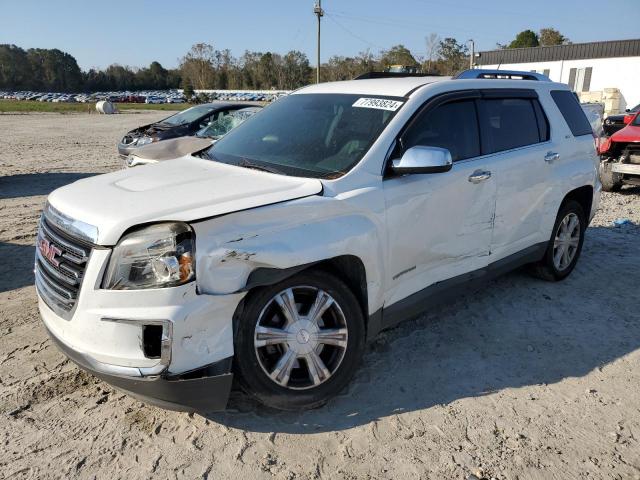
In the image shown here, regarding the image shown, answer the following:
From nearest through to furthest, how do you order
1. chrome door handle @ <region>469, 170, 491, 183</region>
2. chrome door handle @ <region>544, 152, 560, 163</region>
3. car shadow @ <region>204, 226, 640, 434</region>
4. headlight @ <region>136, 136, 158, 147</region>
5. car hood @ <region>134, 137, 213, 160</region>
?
car shadow @ <region>204, 226, 640, 434</region>
chrome door handle @ <region>469, 170, 491, 183</region>
chrome door handle @ <region>544, 152, 560, 163</region>
car hood @ <region>134, 137, 213, 160</region>
headlight @ <region>136, 136, 158, 147</region>

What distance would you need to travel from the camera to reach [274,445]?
2816mm

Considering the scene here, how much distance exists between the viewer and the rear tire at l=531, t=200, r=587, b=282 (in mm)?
5020

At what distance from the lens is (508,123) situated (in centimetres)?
434

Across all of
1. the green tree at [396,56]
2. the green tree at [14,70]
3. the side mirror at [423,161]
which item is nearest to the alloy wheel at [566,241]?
the side mirror at [423,161]

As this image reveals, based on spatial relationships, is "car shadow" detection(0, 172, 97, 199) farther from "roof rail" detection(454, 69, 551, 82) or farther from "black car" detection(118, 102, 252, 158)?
"roof rail" detection(454, 69, 551, 82)

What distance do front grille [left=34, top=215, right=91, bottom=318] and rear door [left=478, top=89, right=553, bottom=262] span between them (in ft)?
9.65

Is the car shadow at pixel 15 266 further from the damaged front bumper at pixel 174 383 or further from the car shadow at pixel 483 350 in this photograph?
the car shadow at pixel 483 350

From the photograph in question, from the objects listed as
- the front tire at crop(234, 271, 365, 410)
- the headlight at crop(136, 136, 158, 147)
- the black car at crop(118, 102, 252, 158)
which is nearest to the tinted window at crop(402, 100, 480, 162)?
the front tire at crop(234, 271, 365, 410)

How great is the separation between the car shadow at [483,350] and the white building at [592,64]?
36120mm

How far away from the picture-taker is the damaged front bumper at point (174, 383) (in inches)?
101

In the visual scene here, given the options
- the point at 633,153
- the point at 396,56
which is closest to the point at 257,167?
the point at 633,153

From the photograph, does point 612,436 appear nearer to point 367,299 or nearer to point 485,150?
point 367,299

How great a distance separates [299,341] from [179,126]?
10084mm

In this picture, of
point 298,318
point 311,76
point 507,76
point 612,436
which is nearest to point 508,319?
point 612,436
